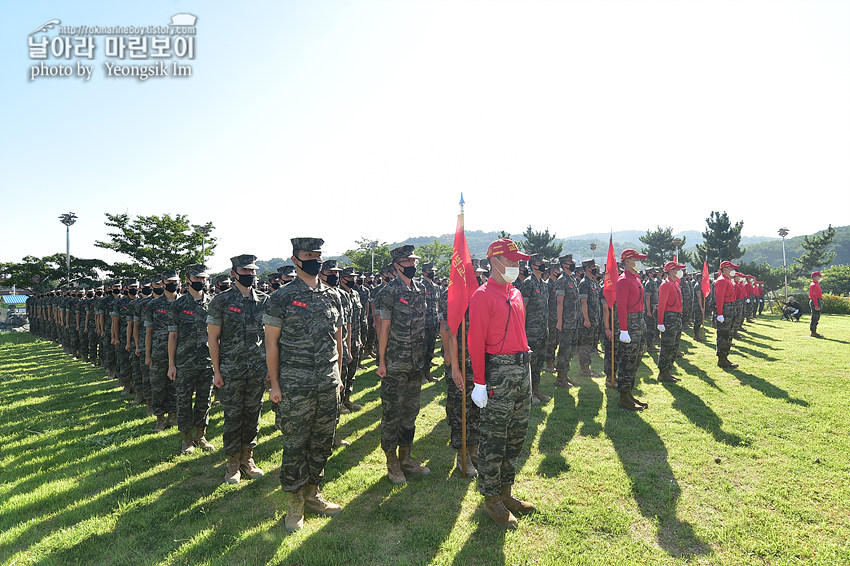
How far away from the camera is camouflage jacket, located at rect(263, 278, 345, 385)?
3.80 metres

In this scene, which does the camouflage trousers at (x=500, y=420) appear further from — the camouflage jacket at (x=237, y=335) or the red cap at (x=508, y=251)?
the camouflage jacket at (x=237, y=335)

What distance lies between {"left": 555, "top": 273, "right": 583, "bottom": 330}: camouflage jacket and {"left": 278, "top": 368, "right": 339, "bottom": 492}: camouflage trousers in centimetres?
684

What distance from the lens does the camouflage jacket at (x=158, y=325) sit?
6508mm

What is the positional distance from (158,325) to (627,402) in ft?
27.7

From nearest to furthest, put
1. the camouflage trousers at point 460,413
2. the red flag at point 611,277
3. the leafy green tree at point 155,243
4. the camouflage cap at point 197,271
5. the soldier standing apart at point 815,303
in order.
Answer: the camouflage trousers at point 460,413
the camouflage cap at point 197,271
the red flag at point 611,277
the soldier standing apart at point 815,303
the leafy green tree at point 155,243

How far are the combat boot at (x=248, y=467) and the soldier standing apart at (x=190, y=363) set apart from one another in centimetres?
115

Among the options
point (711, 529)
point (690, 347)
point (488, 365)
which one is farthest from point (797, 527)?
point (690, 347)

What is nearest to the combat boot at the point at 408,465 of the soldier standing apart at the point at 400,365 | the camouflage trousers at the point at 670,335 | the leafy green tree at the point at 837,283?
the soldier standing apart at the point at 400,365

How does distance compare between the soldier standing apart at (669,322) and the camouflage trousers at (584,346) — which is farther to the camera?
the camouflage trousers at (584,346)

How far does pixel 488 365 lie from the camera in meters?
3.91

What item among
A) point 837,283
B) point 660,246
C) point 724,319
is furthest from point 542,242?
point 724,319

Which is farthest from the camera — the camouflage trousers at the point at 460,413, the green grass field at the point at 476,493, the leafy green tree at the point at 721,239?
→ the leafy green tree at the point at 721,239

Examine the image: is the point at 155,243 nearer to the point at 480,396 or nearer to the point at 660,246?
the point at 480,396

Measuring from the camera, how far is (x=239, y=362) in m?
4.94
